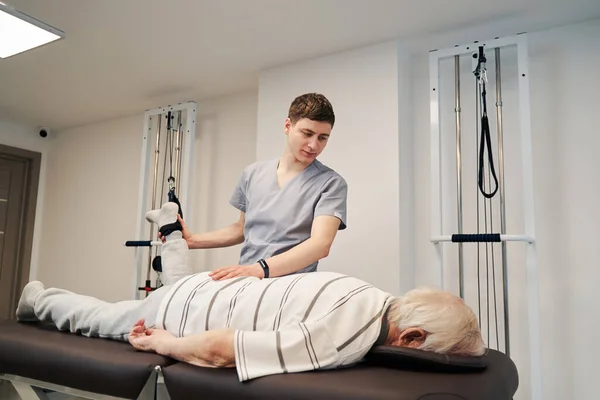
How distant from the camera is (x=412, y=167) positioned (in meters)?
3.00

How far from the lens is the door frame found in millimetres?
4723

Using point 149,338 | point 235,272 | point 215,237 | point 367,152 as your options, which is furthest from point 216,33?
point 149,338

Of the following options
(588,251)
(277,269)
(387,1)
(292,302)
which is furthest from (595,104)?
(292,302)

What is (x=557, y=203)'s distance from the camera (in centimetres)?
260

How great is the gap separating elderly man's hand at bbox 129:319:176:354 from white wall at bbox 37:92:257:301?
216 cm

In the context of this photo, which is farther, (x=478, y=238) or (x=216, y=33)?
(x=216, y=33)

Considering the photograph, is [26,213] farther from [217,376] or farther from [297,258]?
[217,376]

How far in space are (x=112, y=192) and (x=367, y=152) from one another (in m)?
2.65

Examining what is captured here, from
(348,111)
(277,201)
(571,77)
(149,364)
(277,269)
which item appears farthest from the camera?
(348,111)

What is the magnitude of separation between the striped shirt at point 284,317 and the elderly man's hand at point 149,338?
0.04 metres

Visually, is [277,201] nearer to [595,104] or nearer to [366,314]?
[366,314]

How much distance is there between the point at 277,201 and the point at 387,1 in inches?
48.5

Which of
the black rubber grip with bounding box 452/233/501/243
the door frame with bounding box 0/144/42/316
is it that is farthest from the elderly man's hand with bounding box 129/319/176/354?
the door frame with bounding box 0/144/42/316

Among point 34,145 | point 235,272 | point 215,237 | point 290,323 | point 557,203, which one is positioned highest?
point 34,145
